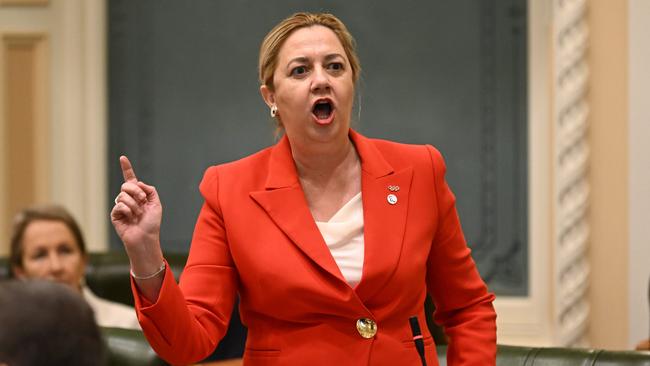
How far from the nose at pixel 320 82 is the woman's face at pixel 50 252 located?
5.48 feet

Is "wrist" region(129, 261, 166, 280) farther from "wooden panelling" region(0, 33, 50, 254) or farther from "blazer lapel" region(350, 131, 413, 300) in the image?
"wooden panelling" region(0, 33, 50, 254)

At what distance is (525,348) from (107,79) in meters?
3.41

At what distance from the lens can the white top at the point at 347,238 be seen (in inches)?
89.0

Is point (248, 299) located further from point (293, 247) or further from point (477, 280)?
point (477, 280)

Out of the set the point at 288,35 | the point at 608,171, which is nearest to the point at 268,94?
the point at 288,35

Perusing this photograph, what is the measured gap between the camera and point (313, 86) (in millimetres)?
2312

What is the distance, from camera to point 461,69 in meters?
5.44

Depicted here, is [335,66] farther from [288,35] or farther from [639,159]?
[639,159]

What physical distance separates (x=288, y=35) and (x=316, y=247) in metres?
0.47

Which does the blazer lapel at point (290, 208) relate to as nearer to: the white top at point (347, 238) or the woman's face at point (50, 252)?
the white top at point (347, 238)

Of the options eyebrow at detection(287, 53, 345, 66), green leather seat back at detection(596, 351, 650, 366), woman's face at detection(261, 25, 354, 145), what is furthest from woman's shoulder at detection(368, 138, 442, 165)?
green leather seat back at detection(596, 351, 650, 366)

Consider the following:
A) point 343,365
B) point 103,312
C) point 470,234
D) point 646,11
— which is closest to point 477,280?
point 343,365

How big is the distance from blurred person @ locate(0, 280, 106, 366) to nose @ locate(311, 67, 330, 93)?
4.02ft

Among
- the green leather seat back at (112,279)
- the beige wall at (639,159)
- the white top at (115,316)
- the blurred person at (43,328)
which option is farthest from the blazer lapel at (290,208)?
the beige wall at (639,159)
